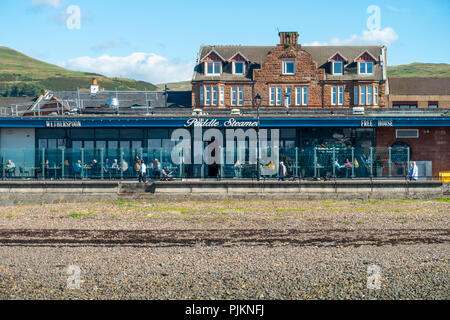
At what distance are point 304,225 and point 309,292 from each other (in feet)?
34.5

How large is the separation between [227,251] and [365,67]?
44991 millimetres

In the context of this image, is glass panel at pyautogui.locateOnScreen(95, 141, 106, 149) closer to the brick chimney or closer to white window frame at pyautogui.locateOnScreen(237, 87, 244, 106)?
white window frame at pyautogui.locateOnScreen(237, 87, 244, 106)

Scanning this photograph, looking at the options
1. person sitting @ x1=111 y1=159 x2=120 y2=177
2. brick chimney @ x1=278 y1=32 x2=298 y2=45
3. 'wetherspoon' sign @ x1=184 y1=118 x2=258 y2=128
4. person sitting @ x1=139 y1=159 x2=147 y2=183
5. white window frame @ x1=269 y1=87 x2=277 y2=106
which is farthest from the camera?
white window frame @ x1=269 y1=87 x2=277 y2=106

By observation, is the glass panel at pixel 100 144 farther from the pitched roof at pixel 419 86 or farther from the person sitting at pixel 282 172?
the pitched roof at pixel 419 86

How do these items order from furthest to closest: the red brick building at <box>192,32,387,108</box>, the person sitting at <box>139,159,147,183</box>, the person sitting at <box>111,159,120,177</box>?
the red brick building at <box>192,32,387,108</box>, the person sitting at <box>111,159,120,177</box>, the person sitting at <box>139,159,147,183</box>

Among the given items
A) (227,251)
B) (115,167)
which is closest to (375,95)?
(115,167)

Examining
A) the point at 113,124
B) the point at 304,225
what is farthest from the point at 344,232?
the point at 113,124

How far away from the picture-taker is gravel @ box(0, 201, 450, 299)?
15.0m

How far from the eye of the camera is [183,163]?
1385 inches

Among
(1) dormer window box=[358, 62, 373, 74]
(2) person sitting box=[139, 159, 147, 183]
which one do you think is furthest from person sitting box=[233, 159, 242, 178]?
(1) dormer window box=[358, 62, 373, 74]

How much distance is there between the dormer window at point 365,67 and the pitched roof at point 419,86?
14.0 metres

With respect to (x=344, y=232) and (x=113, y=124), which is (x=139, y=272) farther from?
(x=113, y=124)

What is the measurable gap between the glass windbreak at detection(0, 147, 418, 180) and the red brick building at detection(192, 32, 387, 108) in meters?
24.2

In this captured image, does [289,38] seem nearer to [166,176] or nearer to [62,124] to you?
[62,124]
